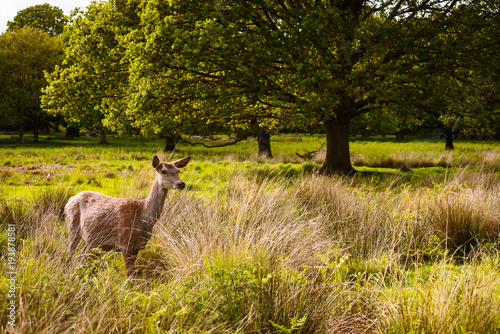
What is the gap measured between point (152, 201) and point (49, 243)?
124 cm

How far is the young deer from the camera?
4.08 m

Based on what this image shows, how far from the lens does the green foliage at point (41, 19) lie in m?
44.1

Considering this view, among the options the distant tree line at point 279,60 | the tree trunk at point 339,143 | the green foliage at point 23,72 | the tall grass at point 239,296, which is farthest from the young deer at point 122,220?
the green foliage at point 23,72

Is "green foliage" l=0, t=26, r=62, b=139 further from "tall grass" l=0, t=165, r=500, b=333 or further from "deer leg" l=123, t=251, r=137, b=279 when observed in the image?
"tall grass" l=0, t=165, r=500, b=333

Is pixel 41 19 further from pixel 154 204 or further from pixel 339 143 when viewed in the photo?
pixel 154 204

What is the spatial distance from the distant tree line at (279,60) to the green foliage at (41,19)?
37.5 m

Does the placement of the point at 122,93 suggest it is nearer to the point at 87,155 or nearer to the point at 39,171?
the point at 39,171

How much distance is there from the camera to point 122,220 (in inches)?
164

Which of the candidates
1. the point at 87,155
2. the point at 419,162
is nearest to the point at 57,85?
the point at 87,155

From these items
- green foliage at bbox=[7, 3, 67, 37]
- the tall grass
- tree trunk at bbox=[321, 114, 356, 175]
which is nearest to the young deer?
the tall grass

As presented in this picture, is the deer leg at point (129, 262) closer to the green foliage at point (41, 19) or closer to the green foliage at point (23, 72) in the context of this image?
the green foliage at point (23, 72)

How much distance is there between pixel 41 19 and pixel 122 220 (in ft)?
163

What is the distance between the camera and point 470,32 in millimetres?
10961

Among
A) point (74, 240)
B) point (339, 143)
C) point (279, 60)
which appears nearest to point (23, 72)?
point (279, 60)
